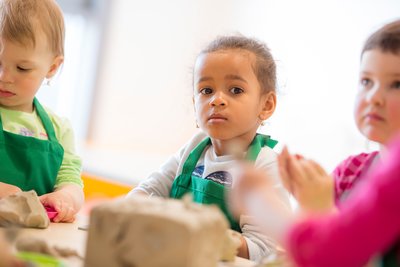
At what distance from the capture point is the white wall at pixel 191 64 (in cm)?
223

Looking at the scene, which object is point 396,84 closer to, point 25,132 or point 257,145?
point 257,145

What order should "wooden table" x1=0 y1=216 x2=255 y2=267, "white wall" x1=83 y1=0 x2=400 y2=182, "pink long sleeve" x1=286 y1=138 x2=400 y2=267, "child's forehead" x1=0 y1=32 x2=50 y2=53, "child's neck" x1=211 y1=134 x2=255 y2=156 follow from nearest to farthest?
"pink long sleeve" x1=286 y1=138 x2=400 y2=267 < "wooden table" x1=0 y1=216 x2=255 y2=267 < "child's forehead" x1=0 y1=32 x2=50 y2=53 < "child's neck" x1=211 y1=134 x2=255 y2=156 < "white wall" x1=83 y1=0 x2=400 y2=182

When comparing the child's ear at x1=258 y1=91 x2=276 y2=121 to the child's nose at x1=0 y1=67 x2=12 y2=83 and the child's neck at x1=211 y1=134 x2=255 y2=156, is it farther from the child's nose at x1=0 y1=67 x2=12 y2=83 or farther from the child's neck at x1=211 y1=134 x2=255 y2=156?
the child's nose at x1=0 y1=67 x2=12 y2=83

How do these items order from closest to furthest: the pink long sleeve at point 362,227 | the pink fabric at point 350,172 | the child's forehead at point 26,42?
the pink long sleeve at point 362,227 → the pink fabric at point 350,172 → the child's forehead at point 26,42

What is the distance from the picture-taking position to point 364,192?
0.45 m

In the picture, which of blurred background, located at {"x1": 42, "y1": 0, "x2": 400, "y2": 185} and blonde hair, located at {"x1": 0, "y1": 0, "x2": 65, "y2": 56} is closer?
blonde hair, located at {"x1": 0, "y1": 0, "x2": 65, "y2": 56}

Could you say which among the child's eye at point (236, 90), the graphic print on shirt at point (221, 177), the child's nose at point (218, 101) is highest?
the child's eye at point (236, 90)

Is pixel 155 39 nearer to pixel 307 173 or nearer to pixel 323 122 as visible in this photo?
pixel 323 122

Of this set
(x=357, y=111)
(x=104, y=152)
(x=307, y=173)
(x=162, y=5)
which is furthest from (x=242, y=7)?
(x=307, y=173)

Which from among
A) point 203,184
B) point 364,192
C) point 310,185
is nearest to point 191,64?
point 203,184

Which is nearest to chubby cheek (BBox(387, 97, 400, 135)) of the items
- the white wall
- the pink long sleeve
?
the pink long sleeve

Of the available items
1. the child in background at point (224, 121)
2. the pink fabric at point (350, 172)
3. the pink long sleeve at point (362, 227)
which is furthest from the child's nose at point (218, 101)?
the pink long sleeve at point (362, 227)

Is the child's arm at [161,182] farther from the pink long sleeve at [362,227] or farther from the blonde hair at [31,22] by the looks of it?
the pink long sleeve at [362,227]

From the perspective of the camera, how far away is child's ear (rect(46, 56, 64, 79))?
1.11 meters
